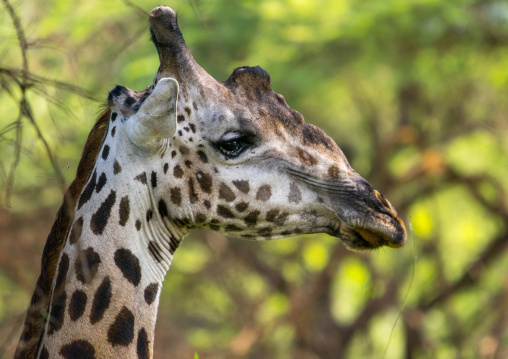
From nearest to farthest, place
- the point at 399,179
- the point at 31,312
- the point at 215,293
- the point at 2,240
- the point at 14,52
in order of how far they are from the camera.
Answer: the point at 31,312 < the point at 14,52 < the point at 2,240 < the point at 399,179 < the point at 215,293

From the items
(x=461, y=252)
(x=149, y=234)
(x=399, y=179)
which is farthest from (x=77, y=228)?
(x=461, y=252)

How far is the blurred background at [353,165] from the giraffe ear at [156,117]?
624cm

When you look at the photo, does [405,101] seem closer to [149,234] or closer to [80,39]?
[80,39]

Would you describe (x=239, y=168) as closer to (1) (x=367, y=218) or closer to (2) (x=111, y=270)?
(1) (x=367, y=218)

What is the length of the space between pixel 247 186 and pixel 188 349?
37.3 feet

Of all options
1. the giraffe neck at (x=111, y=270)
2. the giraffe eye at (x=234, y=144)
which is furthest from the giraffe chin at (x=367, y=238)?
the giraffe neck at (x=111, y=270)

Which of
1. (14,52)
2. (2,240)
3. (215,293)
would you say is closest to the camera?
(14,52)

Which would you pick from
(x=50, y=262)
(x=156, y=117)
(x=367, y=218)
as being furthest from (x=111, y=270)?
(x=367, y=218)

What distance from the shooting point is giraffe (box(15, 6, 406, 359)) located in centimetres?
363

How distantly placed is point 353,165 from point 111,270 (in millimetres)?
11638

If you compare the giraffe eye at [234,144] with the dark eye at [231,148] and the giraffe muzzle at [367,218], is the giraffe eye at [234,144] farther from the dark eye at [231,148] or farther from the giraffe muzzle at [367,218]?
the giraffe muzzle at [367,218]

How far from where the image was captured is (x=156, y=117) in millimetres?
3613

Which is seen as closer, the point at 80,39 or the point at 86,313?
the point at 86,313

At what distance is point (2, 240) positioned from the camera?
1252 centimetres
